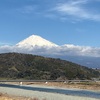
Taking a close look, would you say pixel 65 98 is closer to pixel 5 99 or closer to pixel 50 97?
pixel 50 97

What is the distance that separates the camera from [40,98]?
196 feet

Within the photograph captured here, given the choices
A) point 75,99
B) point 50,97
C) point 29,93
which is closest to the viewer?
point 75,99

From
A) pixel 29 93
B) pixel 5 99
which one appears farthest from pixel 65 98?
pixel 29 93

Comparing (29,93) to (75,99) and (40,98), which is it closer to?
(40,98)

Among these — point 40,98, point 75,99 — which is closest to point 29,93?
point 40,98

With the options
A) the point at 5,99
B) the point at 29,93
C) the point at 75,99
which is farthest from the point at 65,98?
the point at 29,93

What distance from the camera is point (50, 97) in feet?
194

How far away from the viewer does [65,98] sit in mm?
57562

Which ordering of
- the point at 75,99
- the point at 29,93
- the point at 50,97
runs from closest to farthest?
the point at 75,99
the point at 50,97
the point at 29,93

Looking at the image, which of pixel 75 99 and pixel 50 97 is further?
pixel 50 97

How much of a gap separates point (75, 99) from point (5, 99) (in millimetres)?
10380

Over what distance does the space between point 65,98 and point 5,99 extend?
30.0 ft

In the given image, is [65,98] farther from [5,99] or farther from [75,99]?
[5,99]

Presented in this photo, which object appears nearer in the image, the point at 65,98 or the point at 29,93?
the point at 65,98
